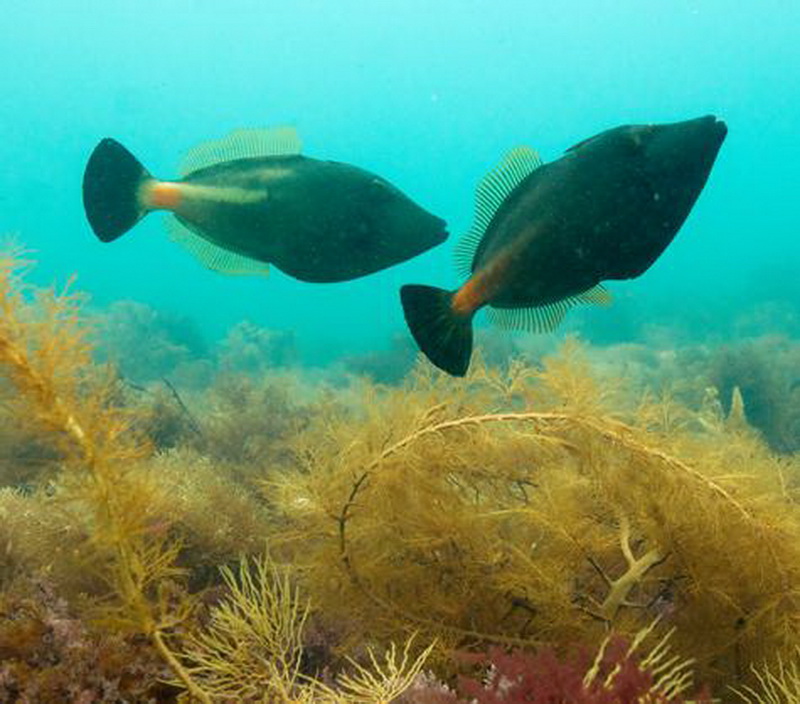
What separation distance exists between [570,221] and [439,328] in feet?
2.00

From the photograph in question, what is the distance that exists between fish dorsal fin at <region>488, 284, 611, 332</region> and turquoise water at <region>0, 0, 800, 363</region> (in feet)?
367

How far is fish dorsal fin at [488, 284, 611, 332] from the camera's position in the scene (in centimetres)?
267

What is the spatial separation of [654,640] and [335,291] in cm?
6450

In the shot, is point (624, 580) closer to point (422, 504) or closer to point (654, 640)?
point (654, 640)

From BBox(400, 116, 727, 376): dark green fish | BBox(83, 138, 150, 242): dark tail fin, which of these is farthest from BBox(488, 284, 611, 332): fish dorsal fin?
BBox(83, 138, 150, 242): dark tail fin

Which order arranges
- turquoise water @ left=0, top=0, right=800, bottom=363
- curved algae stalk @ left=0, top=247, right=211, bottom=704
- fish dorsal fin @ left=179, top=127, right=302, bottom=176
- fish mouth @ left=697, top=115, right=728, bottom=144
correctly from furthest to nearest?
turquoise water @ left=0, top=0, right=800, bottom=363
fish dorsal fin @ left=179, top=127, right=302, bottom=176
fish mouth @ left=697, top=115, right=728, bottom=144
curved algae stalk @ left=0, top=247, right=211, bottom=704

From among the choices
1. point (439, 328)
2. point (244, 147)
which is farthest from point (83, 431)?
point (244, 147)

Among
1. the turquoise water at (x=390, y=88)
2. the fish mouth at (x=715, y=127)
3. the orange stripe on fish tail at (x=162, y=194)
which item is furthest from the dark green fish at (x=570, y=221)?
the turquoise water at (x=390, y=88)

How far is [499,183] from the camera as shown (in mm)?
2592

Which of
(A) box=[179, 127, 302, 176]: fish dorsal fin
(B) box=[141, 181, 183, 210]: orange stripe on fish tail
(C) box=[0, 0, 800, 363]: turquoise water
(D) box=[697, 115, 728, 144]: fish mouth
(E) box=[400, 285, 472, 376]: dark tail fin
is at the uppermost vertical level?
(C) box=[0, 0, 800, 363]: turquoise water

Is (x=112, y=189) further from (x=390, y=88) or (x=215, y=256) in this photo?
(x=390, y=88)

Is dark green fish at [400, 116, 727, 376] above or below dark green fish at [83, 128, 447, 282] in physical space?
below

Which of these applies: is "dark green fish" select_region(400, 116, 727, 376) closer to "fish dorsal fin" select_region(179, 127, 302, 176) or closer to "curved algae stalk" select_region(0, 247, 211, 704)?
"fish dorsal fin" select_region(179, 127, 302, 176)

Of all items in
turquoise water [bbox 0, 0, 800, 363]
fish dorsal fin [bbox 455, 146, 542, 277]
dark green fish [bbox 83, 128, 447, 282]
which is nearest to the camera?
fish dorsal fin [bbox 455, 146, 542, 277]
